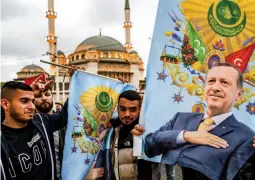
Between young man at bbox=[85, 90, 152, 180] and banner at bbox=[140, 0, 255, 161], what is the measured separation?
24.3 inches

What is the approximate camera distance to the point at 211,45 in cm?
198

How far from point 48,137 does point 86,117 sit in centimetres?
64

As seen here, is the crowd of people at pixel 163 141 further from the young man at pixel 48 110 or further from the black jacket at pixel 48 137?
the young man at pixel 48 110

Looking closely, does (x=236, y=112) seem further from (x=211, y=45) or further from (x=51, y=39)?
(x=51, y=39)

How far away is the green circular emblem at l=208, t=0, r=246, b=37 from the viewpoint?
194 cm

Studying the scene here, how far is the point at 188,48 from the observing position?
79.8 inches

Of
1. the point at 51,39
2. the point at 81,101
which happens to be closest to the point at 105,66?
the point at 51,39

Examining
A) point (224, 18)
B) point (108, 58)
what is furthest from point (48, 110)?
point (108, 58)

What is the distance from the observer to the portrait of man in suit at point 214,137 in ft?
5.73

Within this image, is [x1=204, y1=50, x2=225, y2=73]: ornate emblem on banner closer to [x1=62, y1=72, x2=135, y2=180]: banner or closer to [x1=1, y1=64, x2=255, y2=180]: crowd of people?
[x1=1, y1=64, x2=255, y2=180]: crowd of people

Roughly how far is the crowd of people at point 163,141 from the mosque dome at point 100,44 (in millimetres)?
48527

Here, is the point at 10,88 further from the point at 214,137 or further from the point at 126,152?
the point at 214,137

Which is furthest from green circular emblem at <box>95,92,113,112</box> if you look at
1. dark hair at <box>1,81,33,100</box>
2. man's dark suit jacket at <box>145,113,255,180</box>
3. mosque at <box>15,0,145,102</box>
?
mosque at <box>15,0,145,102</box>

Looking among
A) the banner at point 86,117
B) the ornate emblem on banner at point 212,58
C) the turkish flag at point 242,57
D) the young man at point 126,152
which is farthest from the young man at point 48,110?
the turkish flag at point 242,57
